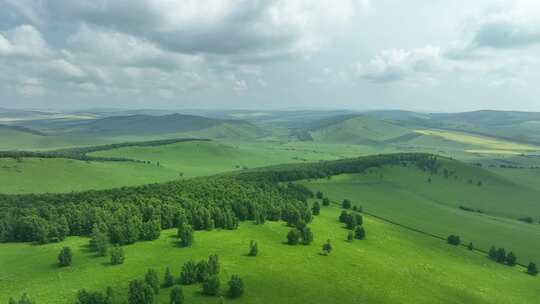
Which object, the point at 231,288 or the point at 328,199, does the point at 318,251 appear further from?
the point at 328,199

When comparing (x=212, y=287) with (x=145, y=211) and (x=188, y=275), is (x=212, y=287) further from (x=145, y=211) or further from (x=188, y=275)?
(x=145, y=211)

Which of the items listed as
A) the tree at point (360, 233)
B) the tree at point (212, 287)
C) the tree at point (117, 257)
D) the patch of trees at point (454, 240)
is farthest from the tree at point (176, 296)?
the patch of trees at point (454, 240)

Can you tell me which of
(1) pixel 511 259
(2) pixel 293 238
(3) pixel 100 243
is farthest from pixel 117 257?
(1) pixel 511 259

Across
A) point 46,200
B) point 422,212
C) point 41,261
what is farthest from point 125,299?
point 422,212

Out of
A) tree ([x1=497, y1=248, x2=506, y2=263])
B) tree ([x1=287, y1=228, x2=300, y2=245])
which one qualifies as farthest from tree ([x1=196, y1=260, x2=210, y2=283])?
tree ([x1=497, y1=248, x2=506, y2=263])

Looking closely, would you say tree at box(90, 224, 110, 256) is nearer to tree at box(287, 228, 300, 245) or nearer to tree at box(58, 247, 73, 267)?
tree at box(58, 247, 73, 267)

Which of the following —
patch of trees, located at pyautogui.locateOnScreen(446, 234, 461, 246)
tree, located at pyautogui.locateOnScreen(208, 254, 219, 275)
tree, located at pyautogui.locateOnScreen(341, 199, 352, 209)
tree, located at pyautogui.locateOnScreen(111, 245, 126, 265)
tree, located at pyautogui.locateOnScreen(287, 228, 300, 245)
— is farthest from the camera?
tree, located at pyautogui.locateOnScreen(341, 199, 352, 209)
